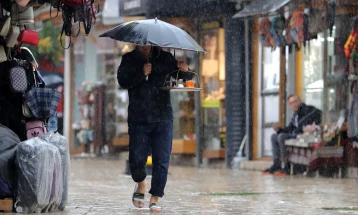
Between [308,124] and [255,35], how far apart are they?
323cm

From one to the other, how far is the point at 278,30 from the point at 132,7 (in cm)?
399

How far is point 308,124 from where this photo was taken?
18.8m

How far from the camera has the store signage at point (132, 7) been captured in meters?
21.2

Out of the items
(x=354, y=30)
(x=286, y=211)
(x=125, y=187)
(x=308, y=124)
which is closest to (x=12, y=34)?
(x=286, y=211)

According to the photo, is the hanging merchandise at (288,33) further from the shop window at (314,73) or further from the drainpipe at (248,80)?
the drainpipe at (248,80)

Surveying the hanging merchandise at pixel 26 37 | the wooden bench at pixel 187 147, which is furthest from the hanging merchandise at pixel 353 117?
the hanging merchandise at pixel 26 37

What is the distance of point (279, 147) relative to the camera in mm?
19344

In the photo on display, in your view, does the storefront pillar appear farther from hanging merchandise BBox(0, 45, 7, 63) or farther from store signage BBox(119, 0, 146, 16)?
hanging merchandise BBox(0, 45, 7, 63)

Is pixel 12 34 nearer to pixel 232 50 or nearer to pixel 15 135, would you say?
pixel 15 135

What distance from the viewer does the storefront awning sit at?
16.8m

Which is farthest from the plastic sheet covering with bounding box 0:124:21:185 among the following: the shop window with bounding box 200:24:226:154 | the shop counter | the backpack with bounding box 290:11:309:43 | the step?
the shop window with bounding box 200:24:226:154

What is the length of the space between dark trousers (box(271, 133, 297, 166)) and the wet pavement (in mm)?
574

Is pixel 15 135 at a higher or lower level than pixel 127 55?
lower

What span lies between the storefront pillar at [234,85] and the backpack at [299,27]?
11.9 ft
